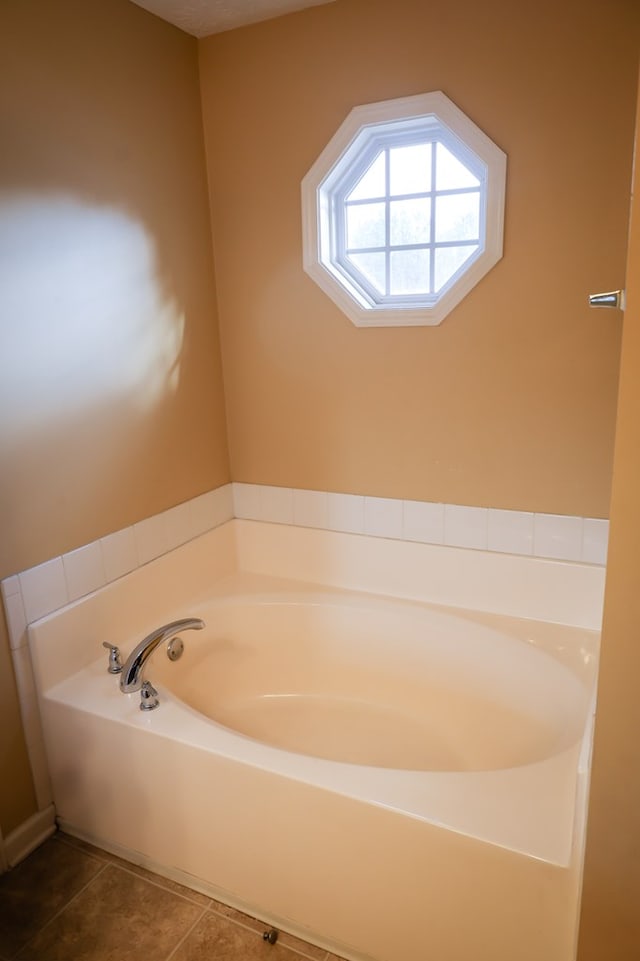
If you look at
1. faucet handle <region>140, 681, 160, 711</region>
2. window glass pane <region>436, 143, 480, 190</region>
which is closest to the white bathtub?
faucet handle <region>140, 681, 160, 711</region>

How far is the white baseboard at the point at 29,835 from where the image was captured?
192 cm

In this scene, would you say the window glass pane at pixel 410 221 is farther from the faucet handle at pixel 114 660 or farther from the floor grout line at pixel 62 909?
the floor grout line at pixel 62 909

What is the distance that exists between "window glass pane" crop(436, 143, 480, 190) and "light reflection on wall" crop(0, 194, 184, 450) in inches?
39.8

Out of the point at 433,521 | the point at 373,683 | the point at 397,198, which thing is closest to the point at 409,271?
the point at 397,198

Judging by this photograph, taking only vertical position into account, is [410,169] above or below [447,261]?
above

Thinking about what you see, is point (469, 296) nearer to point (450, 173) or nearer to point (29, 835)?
point (450, 173)

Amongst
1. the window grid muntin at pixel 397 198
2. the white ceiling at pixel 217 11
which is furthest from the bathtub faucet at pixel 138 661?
the white ceiling at pixel 217 11

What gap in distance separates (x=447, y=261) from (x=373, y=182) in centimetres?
40

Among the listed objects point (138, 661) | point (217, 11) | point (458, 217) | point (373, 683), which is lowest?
point (373, 683)

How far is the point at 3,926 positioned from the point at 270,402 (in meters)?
1.85

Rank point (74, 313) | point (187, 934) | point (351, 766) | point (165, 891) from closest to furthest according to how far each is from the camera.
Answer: point (351, 766) → point (187, 934) → point (165, 891) → point (74, 313)

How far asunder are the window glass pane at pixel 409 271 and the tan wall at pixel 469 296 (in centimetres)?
19

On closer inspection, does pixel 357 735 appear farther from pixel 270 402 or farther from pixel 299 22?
pixel 299 22

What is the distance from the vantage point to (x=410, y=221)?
2.27 m
